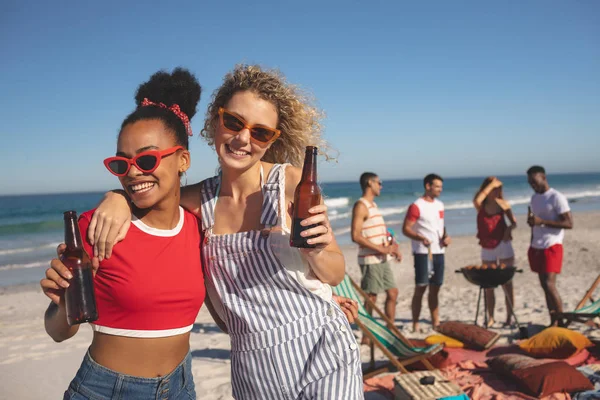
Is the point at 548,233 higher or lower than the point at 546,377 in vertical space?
higher

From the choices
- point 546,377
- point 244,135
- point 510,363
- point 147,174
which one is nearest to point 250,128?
point 244,135

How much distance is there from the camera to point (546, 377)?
4.70m

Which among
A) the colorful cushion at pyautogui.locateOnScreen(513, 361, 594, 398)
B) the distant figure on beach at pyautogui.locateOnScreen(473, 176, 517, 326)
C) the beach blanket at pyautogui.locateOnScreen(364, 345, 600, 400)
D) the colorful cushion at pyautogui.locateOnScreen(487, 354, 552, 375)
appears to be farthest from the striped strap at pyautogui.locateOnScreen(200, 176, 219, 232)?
the distant figure on beach at pyautogui.locateOnScreen(473, 176, 517, 326)

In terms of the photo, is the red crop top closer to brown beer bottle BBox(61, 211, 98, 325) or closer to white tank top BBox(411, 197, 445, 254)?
brown beer bottle BBox(61, 211, 98, 325)

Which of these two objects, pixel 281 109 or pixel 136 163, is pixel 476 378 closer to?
pixel 281 109

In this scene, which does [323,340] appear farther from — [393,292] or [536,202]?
[536,202]

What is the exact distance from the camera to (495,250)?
7.36m

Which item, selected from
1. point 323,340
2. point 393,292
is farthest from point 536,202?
point 323,340

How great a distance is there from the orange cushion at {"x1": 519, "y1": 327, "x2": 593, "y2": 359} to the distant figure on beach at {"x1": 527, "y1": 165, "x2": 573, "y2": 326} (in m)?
1.22

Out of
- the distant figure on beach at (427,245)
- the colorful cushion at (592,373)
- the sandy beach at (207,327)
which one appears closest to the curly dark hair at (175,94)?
the sandy beach at (207,327)

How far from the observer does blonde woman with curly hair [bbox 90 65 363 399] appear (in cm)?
209

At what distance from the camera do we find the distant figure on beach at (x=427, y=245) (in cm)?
729

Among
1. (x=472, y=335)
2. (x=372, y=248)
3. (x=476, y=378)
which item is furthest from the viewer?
(x=372, y=248)

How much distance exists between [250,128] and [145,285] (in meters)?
0.80
